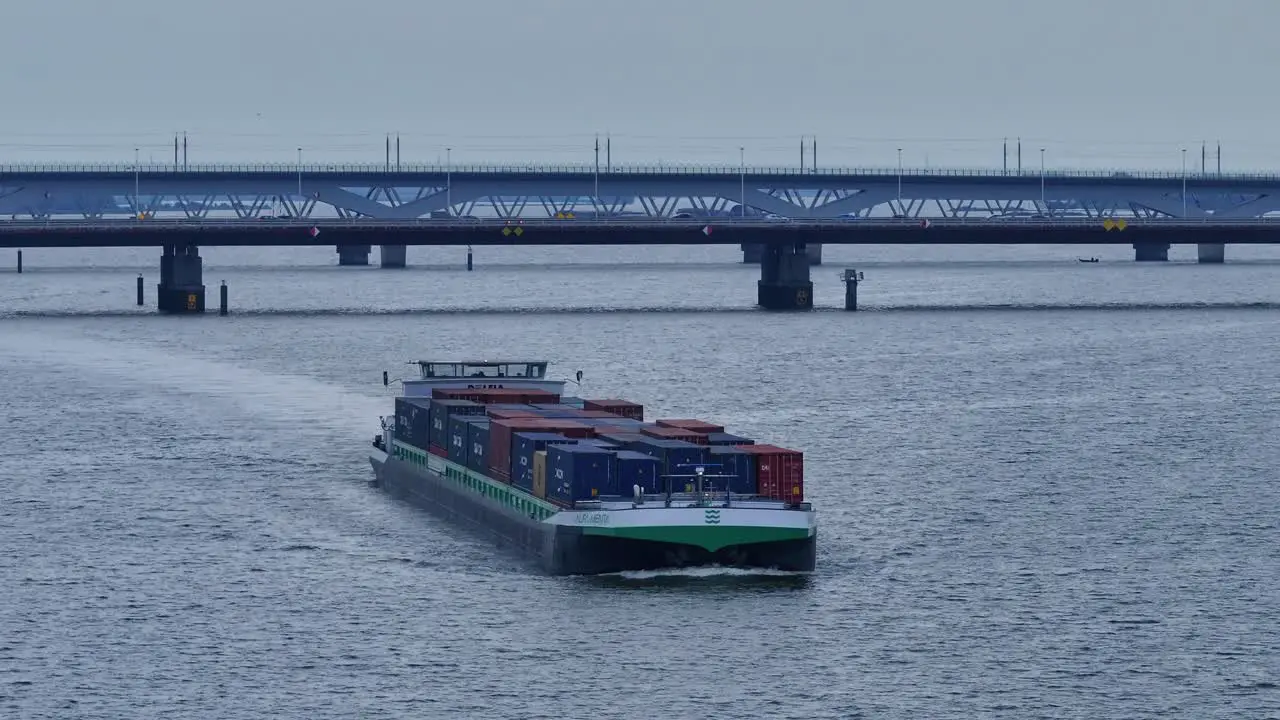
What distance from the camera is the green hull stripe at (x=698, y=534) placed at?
61312mm

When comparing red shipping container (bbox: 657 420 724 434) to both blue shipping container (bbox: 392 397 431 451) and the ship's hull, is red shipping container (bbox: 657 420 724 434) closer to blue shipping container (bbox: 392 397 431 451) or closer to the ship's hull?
the ship's hull

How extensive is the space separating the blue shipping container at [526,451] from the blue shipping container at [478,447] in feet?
11.1

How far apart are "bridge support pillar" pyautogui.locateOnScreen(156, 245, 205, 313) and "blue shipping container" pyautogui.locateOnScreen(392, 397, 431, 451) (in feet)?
354

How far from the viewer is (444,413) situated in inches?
3189

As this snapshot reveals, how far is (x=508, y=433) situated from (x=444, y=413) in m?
9.85

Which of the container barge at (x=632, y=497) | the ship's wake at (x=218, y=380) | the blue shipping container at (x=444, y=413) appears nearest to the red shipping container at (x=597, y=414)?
the container barge at (x=632, y=497)

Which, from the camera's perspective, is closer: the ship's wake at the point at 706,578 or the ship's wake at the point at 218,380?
the ship's wake at the point at 706,578

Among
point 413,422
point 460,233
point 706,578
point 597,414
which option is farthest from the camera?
point 460,233

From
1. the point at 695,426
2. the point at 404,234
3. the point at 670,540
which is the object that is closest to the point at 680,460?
the point at 670,540

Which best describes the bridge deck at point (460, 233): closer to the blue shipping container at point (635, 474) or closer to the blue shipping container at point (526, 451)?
the blue shipping container at point (526, 451)

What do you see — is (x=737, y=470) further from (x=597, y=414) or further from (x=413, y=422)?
(x=413, y=422)

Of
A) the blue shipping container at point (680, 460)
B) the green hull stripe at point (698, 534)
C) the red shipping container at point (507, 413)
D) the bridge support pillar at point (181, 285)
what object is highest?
the bridge support pillar at point (181, 285)

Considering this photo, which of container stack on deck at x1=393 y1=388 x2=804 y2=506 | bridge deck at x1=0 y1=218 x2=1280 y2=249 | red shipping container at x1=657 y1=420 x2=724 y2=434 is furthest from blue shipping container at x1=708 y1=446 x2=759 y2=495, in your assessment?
bridge deck at x1=0 y1=218 x2=1280 y2=249

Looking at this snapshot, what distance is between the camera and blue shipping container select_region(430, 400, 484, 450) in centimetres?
8012
